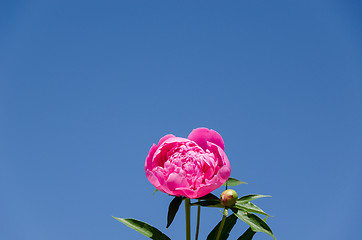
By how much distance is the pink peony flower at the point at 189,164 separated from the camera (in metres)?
1.41

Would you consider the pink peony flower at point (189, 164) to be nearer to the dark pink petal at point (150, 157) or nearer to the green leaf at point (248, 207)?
the dark pink petal at point (150, 157)

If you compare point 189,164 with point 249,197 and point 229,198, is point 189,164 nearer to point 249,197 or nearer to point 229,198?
point 229,198

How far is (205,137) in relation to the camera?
161 cm

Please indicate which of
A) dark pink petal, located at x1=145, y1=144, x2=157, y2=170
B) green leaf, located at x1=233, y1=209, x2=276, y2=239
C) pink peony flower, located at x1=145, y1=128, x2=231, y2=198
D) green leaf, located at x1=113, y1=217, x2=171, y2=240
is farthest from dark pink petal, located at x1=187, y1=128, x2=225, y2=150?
green leaf, located at x1=113, y1=217, x2=171, y2=240

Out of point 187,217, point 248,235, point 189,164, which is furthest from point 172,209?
point 248,235

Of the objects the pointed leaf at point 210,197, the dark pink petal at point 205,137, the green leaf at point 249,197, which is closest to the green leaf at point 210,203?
the pointed leaf at point 210,197

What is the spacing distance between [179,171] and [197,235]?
32 centimetres

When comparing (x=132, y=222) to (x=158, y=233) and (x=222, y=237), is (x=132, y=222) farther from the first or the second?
(x=222, y=237)

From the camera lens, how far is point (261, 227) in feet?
4.83

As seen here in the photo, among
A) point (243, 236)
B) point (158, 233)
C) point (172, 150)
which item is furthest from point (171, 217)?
point (243, 236)

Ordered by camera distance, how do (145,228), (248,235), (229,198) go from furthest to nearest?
(248,235), (145,228), (229,198)

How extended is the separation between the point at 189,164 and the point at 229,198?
21cm

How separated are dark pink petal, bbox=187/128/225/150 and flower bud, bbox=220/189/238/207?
0.69ft

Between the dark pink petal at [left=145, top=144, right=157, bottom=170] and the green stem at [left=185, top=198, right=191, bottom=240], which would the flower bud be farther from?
the dark pink petal at [left=145, top=144, right=157, bottom=170]
